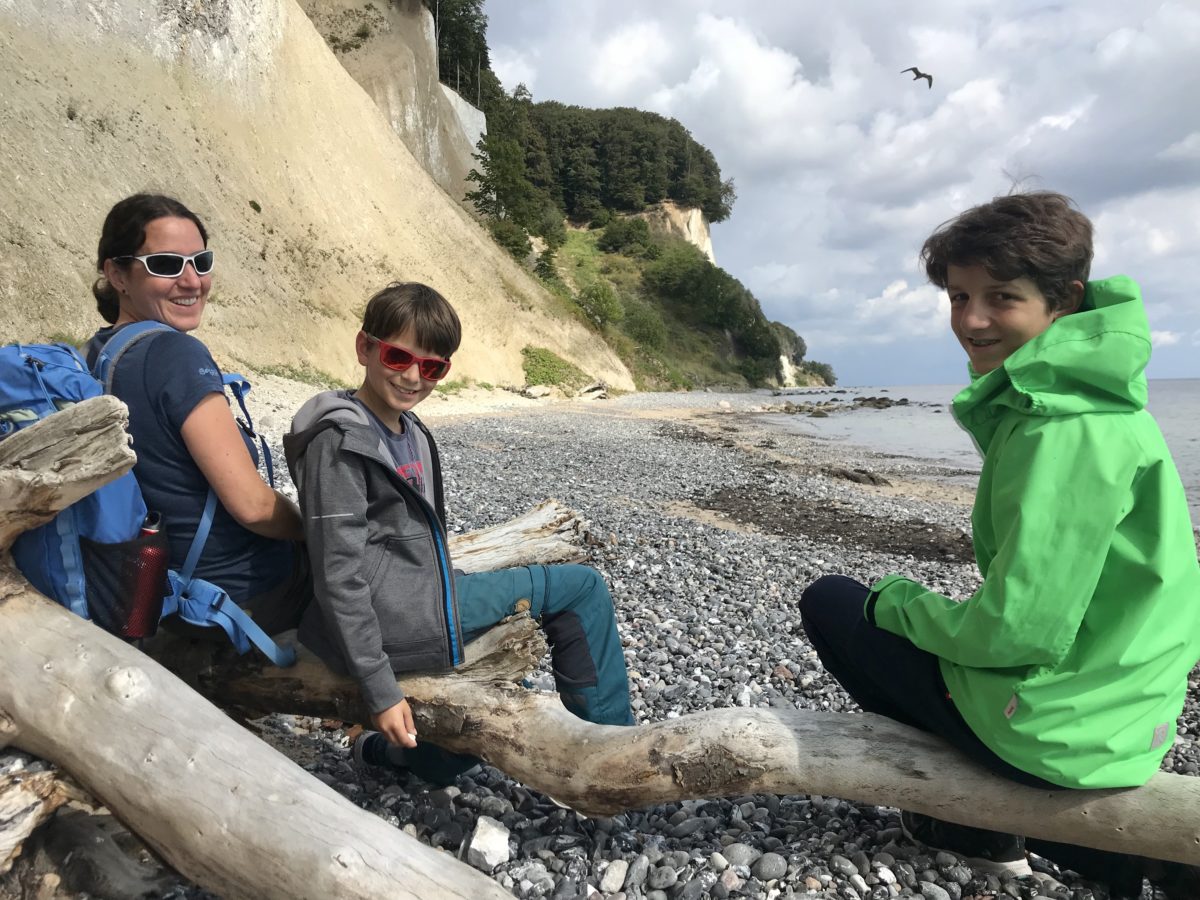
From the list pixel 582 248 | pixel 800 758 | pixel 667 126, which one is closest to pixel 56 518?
pixel 800 758

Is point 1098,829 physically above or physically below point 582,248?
below

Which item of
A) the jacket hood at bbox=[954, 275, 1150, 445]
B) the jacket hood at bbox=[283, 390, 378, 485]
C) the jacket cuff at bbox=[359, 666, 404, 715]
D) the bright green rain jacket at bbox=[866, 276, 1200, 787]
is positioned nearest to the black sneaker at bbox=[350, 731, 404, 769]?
the jacket cuff at bbox=[359, 666, 404, 715]

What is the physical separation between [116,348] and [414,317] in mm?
1028

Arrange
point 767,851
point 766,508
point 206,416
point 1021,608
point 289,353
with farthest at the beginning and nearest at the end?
point 289,353, point 766,508, point 767,851, point 206,416, point 1021,608

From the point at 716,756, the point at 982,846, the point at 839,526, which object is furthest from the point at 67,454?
the point at 839,526

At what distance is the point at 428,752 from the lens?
3.13 metres

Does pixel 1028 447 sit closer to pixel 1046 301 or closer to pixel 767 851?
pixel 1046 301

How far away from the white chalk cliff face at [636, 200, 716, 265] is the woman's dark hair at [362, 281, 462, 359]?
83492mm

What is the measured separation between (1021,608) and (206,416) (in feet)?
8.67

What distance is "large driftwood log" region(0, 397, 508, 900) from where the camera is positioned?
1.99 m

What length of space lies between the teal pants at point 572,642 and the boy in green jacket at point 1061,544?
47.0 inches

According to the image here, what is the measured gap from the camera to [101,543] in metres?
2.49

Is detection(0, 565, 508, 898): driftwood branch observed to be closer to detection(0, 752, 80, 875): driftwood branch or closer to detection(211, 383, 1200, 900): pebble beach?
detection(0, 752, 80, 875): driftwood branch

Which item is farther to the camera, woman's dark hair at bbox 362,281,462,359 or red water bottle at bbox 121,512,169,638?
woman's dark hair at bbox 362,281,462,359
